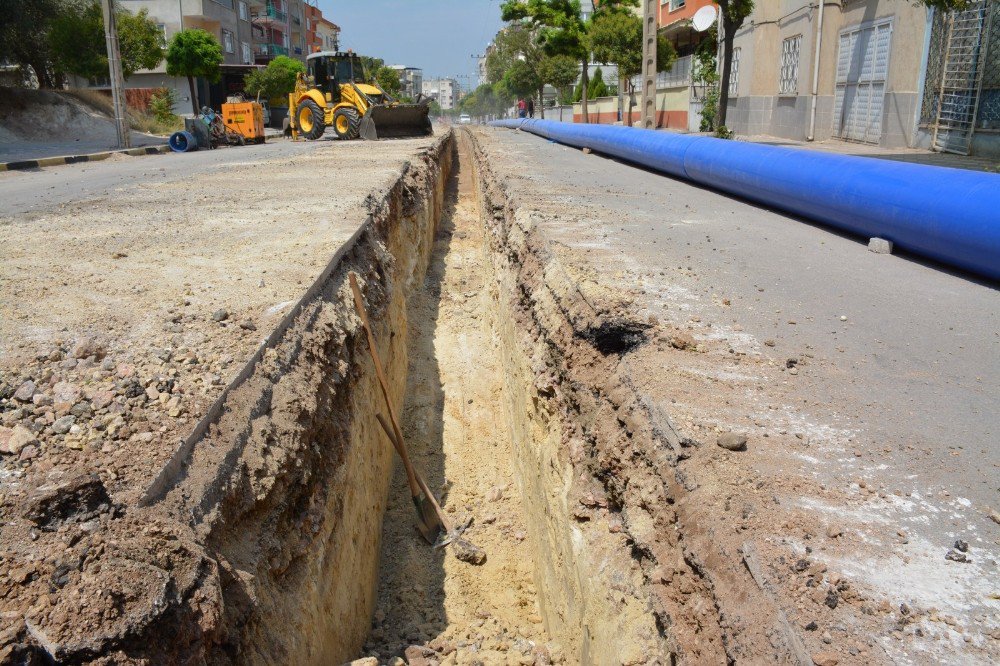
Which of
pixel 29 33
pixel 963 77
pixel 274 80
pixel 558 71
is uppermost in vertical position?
pixel 558 71

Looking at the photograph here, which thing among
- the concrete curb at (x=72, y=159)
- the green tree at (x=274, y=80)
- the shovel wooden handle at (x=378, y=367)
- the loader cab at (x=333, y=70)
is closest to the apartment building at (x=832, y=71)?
the loader cab at (x=333, y=70)

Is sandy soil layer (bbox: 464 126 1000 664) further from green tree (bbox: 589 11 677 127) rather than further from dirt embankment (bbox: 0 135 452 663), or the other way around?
green tree (bbox: 589 11 677 127)

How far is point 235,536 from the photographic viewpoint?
248 cm

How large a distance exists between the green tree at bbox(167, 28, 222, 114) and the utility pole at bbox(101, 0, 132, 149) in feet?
40.5

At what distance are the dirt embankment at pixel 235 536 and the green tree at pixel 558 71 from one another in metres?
45.9

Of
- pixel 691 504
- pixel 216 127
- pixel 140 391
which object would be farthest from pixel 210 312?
pixel 216 127

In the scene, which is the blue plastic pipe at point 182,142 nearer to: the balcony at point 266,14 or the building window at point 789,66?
the building window at point 789,66

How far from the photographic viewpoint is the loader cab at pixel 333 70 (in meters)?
21.9

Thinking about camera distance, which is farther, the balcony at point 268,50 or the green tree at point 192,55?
the balcony at point 268,50

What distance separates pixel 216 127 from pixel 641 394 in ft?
72.1

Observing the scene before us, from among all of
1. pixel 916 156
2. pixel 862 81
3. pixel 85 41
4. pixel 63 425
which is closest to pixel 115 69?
pixel 85 41

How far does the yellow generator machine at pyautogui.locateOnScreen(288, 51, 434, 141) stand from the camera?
67.1 feet

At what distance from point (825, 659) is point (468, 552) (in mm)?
3161

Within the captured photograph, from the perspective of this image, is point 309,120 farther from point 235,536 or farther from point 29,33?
point 235,536
